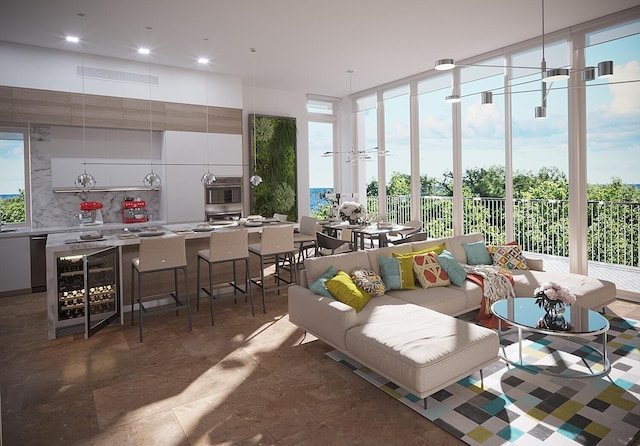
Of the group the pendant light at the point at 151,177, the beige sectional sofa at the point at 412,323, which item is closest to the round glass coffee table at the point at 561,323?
the beige sectional sofa at the point at 412,323

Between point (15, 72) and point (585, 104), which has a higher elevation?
point (15, 72)

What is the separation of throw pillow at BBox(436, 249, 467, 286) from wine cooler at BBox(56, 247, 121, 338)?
138 inches

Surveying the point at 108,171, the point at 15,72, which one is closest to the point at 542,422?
the point at 108,171

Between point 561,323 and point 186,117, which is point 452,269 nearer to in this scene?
point 561,323

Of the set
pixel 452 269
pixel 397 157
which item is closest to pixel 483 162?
pixel 397 157

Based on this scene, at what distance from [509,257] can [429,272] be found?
4.43 feet

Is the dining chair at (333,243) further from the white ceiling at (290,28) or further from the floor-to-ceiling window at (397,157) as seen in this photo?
the floor-to-ceiling window at (397,157)

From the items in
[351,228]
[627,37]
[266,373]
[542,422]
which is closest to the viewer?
[542,422]

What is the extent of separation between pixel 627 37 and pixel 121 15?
6018 mm

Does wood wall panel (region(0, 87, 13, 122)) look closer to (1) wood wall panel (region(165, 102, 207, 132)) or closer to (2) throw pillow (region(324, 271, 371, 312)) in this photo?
(1) wood wall panel (region(165, 102, 207, 132))

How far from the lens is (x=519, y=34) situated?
18.7ft

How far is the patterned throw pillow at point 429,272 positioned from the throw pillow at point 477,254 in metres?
0.83

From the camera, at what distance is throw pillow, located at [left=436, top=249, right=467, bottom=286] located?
4340 millimetres

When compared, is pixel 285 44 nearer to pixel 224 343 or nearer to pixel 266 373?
pixel 224 343
